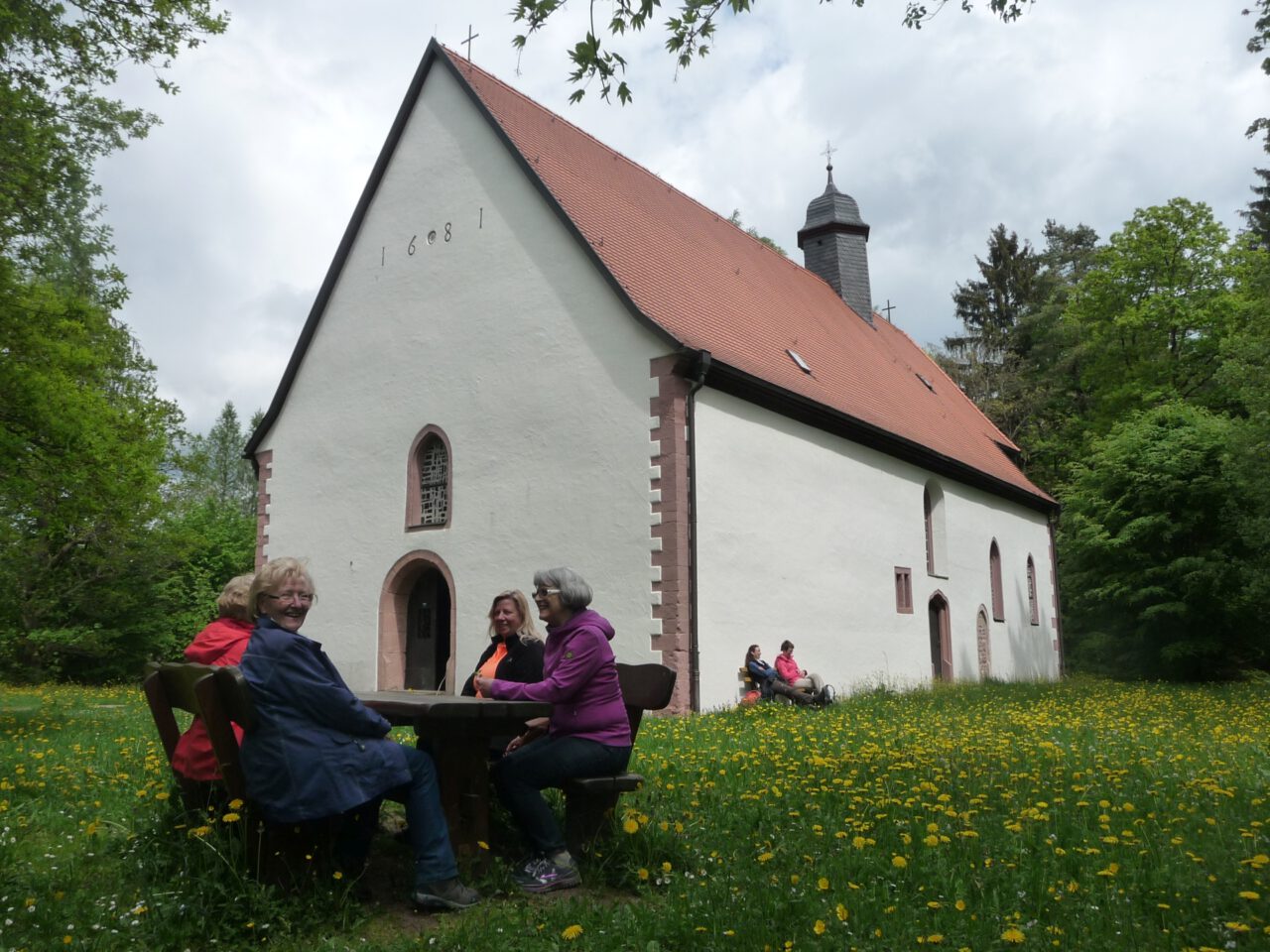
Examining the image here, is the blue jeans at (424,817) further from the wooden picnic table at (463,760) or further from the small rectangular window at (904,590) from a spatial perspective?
the small rectangular window at (904,590)

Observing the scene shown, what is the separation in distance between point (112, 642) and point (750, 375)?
1764 centimetres

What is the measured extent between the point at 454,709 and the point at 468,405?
11.5 meters

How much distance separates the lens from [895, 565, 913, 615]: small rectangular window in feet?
60.7

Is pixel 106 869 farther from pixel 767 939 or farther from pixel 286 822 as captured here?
pixel 767 939

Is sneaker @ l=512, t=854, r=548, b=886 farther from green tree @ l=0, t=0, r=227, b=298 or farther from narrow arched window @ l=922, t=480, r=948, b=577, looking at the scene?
narrow arched window @ l=922, t=480, r=948, b=577

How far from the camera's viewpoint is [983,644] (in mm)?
22328

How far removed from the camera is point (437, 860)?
171 inches

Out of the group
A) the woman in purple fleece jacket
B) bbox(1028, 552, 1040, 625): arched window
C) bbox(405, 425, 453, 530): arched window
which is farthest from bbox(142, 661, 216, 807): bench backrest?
bbox(1028, 552, 1040, 625): arched window

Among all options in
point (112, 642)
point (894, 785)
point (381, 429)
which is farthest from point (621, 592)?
Result: point (112, 642)

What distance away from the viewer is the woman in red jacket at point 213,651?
4508 millimetres

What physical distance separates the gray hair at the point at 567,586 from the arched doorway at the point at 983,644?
60.3ft

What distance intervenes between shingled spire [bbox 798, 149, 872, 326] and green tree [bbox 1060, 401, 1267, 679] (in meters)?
7.02

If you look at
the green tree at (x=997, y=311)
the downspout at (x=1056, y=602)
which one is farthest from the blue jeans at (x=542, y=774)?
the green tree at (x=997, y=311)

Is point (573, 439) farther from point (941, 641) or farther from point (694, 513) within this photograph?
point (941, 641)
